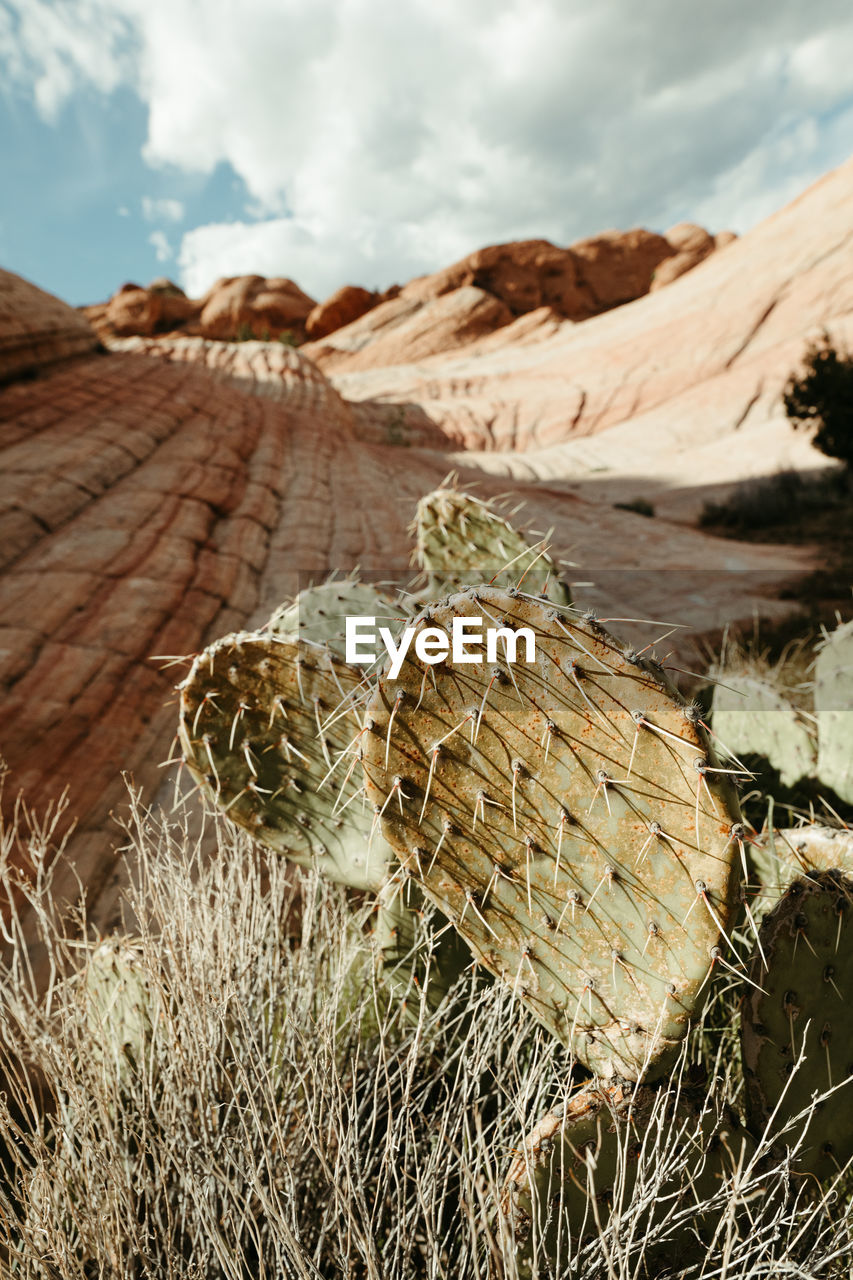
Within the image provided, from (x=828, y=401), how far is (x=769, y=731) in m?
13.6

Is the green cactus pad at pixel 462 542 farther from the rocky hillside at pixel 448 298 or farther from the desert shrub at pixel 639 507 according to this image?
the rocky hillside at pixel 448 298

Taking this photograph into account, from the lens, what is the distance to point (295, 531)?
277 inches

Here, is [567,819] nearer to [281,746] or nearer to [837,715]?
Result: [281,746]

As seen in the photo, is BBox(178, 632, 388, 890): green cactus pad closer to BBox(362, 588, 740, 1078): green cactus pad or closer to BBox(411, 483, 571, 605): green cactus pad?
BBox(362, 588, 740, 1078): green cactus pad

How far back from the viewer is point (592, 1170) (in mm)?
1210

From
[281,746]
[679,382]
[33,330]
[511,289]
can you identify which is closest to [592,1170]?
[281,746]

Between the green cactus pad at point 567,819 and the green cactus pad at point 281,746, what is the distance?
1.74 feet

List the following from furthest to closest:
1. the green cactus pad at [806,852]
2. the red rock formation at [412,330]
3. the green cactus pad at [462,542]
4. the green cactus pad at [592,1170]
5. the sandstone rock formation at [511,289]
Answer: the sandstone rock formation at [511,289], the red rock formation at [412,330], the green cactus pad at [462,542], the green cactus pad at [806,852], the green cactus pad at [592,1170]

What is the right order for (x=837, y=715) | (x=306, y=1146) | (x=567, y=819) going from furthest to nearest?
(x=837, y=715)
(x=306, y=1146)
(x=567, y=819)

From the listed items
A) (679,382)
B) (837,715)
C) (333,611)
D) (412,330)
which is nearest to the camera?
(333,611)

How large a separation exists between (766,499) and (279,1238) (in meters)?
14.3

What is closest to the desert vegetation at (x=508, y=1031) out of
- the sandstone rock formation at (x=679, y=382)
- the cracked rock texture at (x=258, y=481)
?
the cracked rock texture at (x=258, y=481)

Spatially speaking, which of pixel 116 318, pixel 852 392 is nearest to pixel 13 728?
pixel 852 392

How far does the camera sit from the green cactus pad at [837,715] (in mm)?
2543
